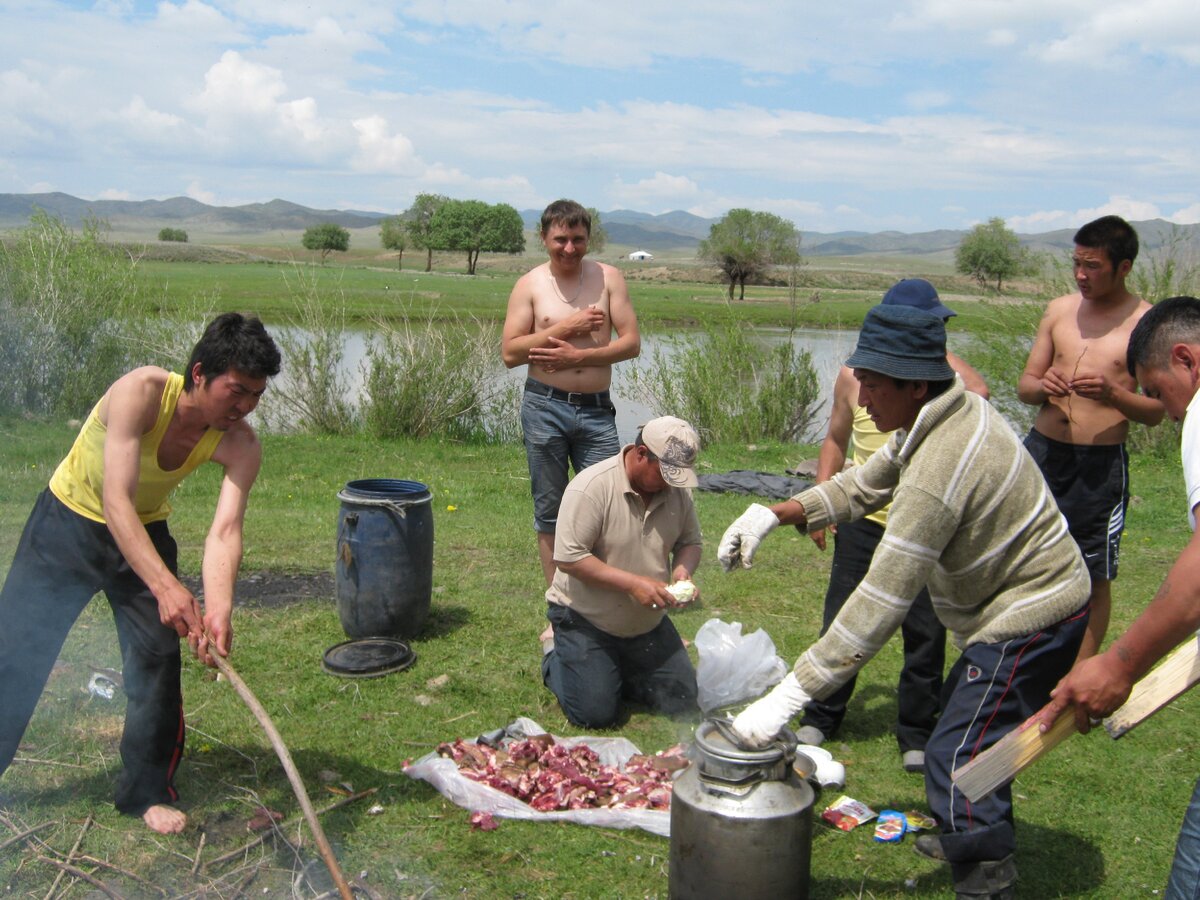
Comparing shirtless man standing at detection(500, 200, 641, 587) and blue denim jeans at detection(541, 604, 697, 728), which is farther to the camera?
shirtless man standing at detection(500, 200, 641, 587)

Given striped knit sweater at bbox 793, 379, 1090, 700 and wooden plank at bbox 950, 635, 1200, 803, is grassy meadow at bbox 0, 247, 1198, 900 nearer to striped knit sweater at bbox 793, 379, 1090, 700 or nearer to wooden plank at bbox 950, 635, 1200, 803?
wooden plank at bbox 950, 635, 1200, 803

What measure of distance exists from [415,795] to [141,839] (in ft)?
3.17

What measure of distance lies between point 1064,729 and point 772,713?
0.78 meters

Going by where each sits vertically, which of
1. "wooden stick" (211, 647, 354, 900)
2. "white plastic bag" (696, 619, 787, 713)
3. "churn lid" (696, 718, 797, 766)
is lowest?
"white plastic bag" (696, 619, 787, 713)

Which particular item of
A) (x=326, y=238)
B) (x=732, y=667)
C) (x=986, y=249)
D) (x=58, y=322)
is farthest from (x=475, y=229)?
(x=732, y=667)

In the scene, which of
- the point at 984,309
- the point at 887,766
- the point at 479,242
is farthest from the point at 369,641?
the point at 479,242

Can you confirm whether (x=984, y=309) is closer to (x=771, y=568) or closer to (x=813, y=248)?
(x=813, y=248)

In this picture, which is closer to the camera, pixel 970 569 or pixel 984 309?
pixel 970 569

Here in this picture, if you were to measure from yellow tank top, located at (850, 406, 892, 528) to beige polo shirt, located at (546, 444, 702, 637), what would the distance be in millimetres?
789

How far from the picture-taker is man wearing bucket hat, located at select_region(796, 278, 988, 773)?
4211 mm

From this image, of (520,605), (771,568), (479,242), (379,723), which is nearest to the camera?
(379,723)

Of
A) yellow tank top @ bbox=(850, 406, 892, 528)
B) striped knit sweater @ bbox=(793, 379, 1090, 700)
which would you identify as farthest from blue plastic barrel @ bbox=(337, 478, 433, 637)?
striped knit sweater @ bbox=(793, 379, 1090, 700)

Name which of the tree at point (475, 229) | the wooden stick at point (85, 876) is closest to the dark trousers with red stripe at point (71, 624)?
the wooden stick at point (85, 876)

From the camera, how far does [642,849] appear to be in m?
3.60
